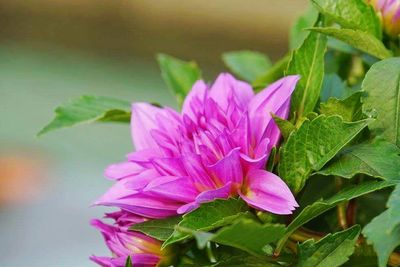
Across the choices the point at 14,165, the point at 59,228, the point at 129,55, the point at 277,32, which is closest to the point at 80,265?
the point at 59,228

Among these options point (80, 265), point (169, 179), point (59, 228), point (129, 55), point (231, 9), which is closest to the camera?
point (169, 179)

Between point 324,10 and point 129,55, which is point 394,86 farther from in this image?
point 129,55

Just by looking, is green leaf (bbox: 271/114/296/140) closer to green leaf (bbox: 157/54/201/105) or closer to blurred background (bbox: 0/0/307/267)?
green leaf (bbox: 157/54/201/105)

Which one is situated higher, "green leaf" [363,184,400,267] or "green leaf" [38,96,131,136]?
"green leaf" [38,96,131,136]

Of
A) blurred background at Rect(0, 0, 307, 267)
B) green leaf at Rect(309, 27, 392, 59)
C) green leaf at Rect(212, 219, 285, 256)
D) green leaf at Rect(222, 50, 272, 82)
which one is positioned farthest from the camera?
blurred background at Rect(0, 0, 307, 267)

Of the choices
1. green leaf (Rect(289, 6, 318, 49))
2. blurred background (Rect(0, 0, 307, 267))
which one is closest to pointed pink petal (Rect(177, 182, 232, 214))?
green leaf (Rect(289, 6, 318, 49))

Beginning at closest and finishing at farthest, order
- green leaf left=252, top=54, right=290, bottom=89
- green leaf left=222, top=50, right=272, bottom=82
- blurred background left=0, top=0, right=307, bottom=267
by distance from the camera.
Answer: green leaf left=252, top=54, right=290, bottom=89 → green leaf left=222, top=50, right=272, bottom=82 → blurred background left=0, top=0, right=307, bottom=267
